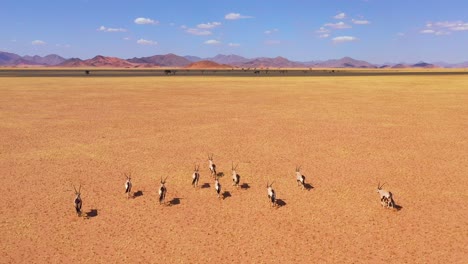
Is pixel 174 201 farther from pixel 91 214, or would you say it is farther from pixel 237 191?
pixel 91 214

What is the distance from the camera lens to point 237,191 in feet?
48.3

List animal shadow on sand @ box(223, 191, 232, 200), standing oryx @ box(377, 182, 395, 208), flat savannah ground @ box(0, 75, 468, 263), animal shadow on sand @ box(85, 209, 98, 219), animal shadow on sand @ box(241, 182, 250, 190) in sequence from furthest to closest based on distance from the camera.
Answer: animal shadow on sand @ box(241, 182, 250, 190), animal shadow on sand @ box(223, 191, 232, 200), standing oryx @ box(377, 182, 395, 208), animal shadow on sand @ box(85, 209, 98, 219), flat savannah ground @ box(0, 75, 468, 263)

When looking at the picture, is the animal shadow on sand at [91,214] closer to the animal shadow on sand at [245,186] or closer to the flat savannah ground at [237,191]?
the flat savannah ground at [237,191]

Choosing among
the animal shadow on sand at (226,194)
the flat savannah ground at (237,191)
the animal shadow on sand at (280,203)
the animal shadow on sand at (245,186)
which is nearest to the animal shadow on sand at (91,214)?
the flat savannah ground at (237,191)

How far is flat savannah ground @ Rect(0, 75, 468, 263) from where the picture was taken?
10578 mm

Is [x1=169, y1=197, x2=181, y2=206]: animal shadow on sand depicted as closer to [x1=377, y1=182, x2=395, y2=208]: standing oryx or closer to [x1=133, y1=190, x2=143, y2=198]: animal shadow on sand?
[x1=133, y1=190, x2=143, y2=198]: animal shadow on sand

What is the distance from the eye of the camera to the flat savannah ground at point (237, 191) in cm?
1058

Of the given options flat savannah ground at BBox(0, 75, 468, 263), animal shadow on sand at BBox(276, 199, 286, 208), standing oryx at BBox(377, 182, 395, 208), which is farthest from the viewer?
animal shadow on sand at BBox(276, 199, 286, 208)

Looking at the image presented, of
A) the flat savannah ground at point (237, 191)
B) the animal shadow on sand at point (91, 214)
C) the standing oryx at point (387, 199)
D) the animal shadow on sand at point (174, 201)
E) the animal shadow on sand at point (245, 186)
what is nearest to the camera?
the flat savannah ground at point (237, 191)

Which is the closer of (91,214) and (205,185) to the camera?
(91,214)

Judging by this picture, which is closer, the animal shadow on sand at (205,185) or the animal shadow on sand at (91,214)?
the animal shadow on sand at (91,214)

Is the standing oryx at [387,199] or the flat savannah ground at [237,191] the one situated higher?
the standing oryx at [387,199]

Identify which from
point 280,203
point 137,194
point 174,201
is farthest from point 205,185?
point 280,203

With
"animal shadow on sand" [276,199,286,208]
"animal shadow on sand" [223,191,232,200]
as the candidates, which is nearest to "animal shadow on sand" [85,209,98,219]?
"animal shadow on sand" [223,191,232,200]
